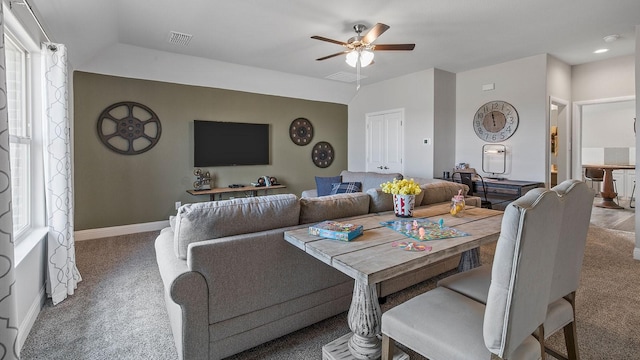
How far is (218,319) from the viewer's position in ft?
5.69

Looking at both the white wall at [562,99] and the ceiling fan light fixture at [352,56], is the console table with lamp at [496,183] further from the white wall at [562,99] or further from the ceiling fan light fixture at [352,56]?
the ceiling fan light fixture at [352,56]

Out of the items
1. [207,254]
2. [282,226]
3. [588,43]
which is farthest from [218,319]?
[588,43]

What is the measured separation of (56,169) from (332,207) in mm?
2251

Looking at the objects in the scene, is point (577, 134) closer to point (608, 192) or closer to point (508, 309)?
point (608, 192)

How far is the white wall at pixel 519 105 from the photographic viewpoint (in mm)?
4926

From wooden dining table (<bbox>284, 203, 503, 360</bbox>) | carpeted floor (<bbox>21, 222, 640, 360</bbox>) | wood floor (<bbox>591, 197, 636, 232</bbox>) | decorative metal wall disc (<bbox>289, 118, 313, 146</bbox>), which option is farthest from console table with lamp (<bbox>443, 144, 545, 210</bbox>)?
wooden dining table (<bbox>284, 203, 503, 360</bbox>)

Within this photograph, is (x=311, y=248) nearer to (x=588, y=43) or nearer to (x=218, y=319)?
(x=218, y=319)

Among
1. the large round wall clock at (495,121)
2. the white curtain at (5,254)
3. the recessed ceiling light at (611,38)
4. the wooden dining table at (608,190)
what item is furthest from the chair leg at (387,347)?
the wooden dining table at (608,190)

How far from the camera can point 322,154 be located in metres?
6.67

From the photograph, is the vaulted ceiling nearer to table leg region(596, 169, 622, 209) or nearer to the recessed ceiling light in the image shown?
the recessed ceiling light

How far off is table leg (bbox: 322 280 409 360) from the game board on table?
397 millimetres

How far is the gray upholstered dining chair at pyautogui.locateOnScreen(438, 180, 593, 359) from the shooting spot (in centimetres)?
138

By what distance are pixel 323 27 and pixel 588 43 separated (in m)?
3.73

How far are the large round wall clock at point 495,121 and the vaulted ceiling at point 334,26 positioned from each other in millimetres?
791
